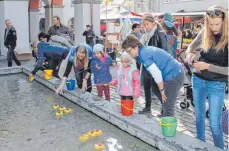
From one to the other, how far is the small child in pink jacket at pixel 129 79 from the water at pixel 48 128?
58 centimetres

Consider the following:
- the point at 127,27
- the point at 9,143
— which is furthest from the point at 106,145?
the point at 127,27

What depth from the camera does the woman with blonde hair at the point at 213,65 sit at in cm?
301

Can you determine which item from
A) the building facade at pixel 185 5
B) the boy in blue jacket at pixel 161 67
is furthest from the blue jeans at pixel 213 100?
the building facade at pixel 185 5

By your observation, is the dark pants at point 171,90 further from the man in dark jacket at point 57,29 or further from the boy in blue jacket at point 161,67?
the man in dark jacket at point 57,29

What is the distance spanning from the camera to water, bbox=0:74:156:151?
12.7 ft

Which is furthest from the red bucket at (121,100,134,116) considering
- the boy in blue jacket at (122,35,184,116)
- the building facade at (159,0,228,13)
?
the building facade at (159,0,228,13)

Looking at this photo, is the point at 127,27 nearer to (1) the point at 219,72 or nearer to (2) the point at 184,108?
(2) the point at 184,108

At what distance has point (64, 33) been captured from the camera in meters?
8.84

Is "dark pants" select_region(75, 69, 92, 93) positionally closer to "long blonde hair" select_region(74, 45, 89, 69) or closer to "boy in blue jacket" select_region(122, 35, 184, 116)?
"long blonde hair" select_region(74, 45, 89, 69)

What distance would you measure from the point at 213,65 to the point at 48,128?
2.58m

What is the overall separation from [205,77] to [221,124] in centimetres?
61

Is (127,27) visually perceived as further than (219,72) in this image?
Yes

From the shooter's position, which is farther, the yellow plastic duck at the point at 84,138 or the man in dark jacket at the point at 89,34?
the man in dark jacket at the point at 89,34

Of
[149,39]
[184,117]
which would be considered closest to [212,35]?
[149,39]
